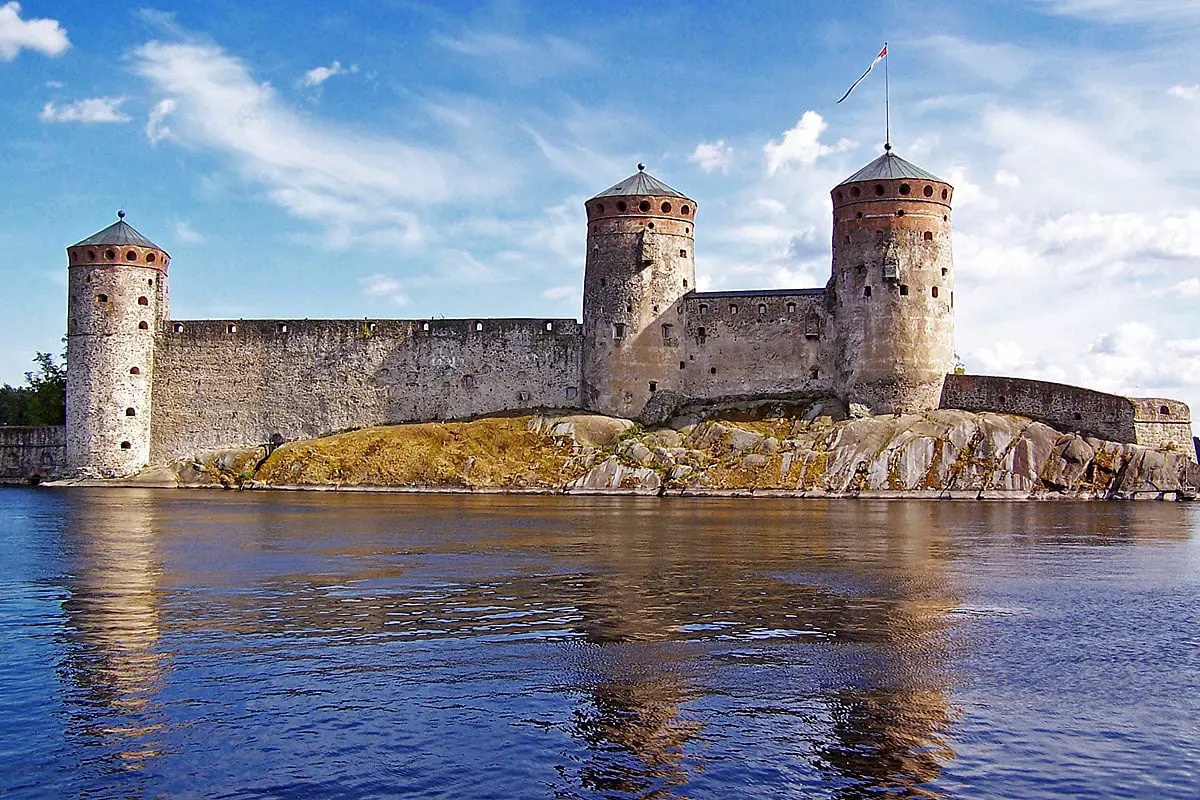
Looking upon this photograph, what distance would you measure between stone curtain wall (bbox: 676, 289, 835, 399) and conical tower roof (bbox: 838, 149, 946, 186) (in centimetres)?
526

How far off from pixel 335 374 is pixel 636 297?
14764 mm

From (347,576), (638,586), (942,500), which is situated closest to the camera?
(638,586)

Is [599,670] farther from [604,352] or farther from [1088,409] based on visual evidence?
[604,352]

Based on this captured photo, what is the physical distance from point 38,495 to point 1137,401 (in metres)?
42.4

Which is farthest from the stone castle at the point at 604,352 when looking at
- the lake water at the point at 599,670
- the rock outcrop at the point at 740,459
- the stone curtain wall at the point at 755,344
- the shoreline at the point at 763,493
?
the lake water at the point at 599,670

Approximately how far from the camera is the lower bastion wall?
4469 centimetres

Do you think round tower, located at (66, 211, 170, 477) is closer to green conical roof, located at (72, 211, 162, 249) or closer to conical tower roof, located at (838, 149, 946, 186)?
green conical roof, located at (72, 211, 162, 249)

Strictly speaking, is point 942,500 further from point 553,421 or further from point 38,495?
point 38,495

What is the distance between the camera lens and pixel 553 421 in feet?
172

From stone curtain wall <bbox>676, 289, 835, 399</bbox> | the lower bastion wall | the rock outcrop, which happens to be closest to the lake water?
the rock outcrop

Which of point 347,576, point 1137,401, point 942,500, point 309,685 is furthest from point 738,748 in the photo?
point 1137,401

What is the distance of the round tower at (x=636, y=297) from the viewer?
53.0 meters

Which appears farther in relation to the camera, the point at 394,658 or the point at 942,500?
the point at 942,500

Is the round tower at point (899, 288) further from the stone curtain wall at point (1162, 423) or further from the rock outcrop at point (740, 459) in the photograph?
the stone curtain wall at point (1162, 423)
